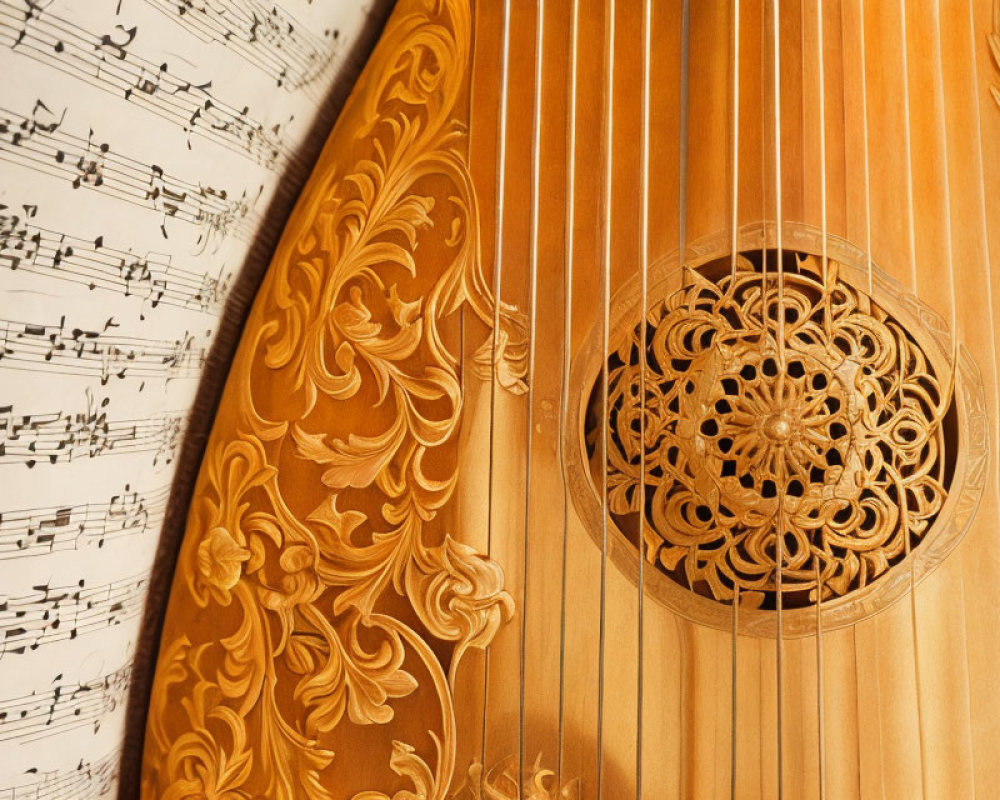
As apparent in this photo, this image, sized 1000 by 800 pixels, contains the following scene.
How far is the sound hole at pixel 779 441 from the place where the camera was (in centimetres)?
66

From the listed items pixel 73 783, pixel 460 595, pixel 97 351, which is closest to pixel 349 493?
pixel 460 595

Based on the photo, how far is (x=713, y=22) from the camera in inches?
27.6

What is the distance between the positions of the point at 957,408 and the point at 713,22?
1.26 feet

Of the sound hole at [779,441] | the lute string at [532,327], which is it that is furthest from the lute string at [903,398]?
the lute string at [532,327]

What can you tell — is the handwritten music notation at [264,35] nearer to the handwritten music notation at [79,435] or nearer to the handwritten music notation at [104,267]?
the handwritten music notation at [104,267]

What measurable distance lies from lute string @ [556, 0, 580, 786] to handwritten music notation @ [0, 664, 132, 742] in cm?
40

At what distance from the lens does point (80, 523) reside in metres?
0.67

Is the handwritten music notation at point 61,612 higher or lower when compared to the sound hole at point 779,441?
lower

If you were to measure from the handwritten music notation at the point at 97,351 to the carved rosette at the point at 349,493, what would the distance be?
6 cm

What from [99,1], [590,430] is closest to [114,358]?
[99,1]

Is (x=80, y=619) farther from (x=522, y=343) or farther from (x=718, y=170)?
(x=718, y=170)

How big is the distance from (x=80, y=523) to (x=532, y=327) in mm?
407

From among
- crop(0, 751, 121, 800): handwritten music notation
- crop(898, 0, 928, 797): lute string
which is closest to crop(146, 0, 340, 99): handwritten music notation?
crop(898, 0, 928, 797): lute string

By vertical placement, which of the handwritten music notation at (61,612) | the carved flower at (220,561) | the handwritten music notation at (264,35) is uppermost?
the handwritten music notation at (264,35)
